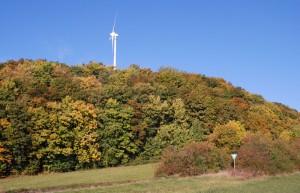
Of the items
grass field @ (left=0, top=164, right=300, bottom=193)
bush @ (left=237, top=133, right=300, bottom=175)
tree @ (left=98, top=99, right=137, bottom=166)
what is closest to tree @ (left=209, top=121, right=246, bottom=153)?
bush @ (left=237, top=133, right=300, bottom=175)

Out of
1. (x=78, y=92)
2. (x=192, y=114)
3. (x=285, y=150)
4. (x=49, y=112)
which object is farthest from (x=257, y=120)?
(x=49, y=112)

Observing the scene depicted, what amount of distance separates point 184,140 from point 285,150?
24081 millimetres

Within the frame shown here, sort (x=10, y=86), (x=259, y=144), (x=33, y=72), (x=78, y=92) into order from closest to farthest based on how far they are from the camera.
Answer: (x=259, y=144)
(x=10, y=86)
(x=78, y=92)
(x=33, y=72)

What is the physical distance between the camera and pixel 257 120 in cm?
10019

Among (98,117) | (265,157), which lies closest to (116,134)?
(98,117)

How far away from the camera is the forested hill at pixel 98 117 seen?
208 feet

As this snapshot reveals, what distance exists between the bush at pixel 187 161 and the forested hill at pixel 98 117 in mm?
19932

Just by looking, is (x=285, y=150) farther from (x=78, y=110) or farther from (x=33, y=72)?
(x=33, y=72)

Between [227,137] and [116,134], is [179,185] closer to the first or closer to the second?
[116,134]

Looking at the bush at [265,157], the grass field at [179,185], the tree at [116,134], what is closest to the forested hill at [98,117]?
the tree at [116,134]

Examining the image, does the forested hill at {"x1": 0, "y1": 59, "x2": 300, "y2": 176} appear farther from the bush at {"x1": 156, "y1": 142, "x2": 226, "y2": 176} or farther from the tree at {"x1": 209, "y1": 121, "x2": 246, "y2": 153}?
the bush at {"x1": 156, "y1": 142, "x2": 226, "y2": 176}

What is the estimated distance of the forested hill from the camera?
63500 millimetres

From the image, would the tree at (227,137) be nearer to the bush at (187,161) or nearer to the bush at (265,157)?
the bush at (265,157)

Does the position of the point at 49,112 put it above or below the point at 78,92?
below
